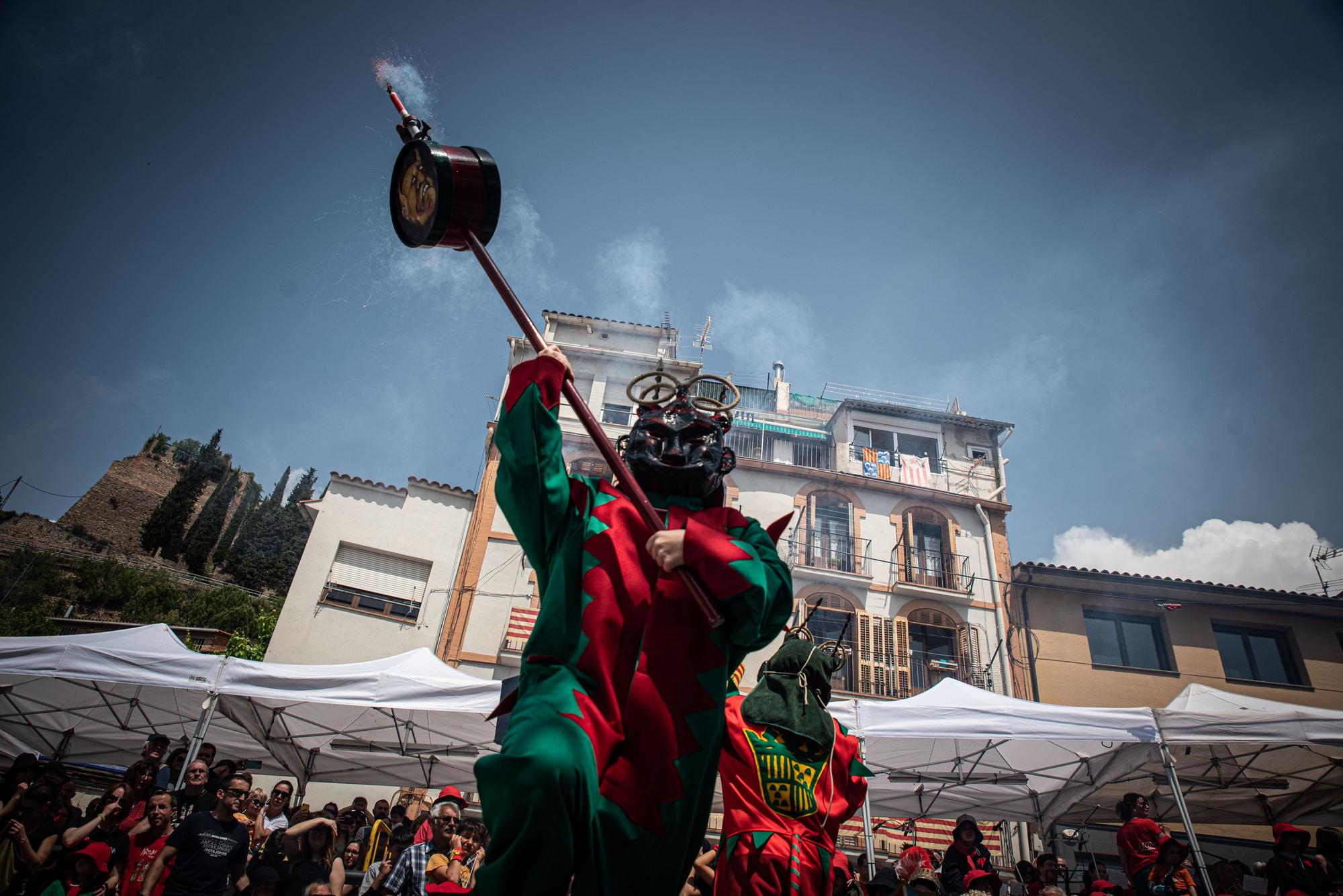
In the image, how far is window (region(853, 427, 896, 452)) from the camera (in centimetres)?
2544

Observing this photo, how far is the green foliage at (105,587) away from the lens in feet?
131

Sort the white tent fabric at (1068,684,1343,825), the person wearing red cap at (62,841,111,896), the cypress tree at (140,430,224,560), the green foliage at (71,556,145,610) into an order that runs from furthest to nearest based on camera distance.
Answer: the cypress tree at (140,430,224,560), the green foliage at (71,556,145,610), the white tent fabric at (1068,684,1343,825), the person wearing red cap at (62,841,111,896)

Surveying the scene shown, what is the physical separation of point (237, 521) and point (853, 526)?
56184 millimetres

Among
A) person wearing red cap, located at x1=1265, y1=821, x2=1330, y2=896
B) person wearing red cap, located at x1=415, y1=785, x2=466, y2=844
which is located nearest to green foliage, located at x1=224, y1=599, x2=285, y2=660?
person wearing red cap, located at x1=415, y1=785, x2=466, y2=844

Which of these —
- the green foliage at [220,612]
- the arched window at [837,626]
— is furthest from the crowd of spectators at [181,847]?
the green foliage at [220,612]

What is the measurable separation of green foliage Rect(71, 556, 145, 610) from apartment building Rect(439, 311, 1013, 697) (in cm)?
3200

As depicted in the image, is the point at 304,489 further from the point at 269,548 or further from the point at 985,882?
the point at 985,882

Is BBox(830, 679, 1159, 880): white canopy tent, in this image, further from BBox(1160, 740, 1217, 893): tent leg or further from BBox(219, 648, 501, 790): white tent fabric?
BBox(219, 648, 501, 790): white tent fabric

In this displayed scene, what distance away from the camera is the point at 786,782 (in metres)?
3.50

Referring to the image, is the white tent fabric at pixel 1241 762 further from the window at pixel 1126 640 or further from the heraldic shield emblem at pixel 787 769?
the window at pixel 1126 640

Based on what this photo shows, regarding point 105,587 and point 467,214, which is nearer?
point 467,214

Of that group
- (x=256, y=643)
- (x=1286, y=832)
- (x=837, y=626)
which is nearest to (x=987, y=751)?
(x=1286, y=832)

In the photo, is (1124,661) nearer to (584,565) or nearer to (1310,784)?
(1310,784)

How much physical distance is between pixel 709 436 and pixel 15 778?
24.5 ft
